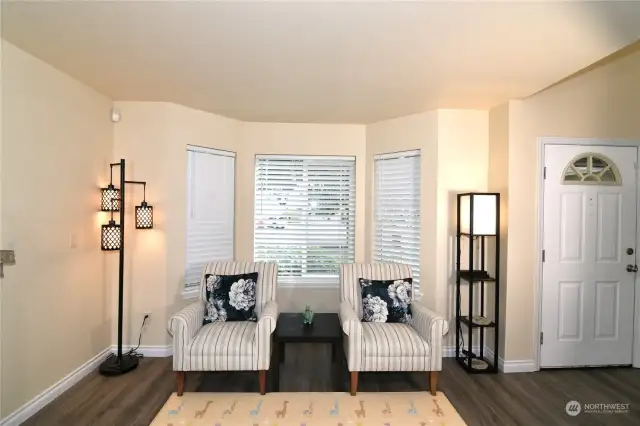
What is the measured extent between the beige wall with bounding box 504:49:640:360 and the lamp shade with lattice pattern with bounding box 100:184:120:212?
12.3ft

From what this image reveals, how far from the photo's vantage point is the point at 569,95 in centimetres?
328

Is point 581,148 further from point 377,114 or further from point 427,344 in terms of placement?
point 427,344

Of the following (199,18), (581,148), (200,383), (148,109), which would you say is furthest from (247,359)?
(581,148)

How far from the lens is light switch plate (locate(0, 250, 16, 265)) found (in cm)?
222

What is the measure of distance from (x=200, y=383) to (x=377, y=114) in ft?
10.3

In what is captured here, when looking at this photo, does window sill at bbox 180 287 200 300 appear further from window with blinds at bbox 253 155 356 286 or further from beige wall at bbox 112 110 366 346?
window with blinds at bbox 253 155 356 286

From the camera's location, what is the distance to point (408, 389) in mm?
2887

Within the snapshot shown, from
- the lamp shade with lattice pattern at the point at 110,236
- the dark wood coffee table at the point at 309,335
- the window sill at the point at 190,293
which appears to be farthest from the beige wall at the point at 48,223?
the dark wood coffee table at the point at 309,335

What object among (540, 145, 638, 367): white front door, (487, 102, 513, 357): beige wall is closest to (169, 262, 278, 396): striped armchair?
(487, 102, 513, 357): beige wall

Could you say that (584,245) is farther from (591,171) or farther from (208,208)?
(208,208)

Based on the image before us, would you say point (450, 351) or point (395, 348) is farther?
point (450, 351)

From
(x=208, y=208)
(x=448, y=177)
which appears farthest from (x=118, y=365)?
(x=448, y=177)

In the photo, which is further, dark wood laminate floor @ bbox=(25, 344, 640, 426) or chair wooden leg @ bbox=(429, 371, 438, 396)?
chair wooden leg @ bbox=(429, 371, 438, 396)

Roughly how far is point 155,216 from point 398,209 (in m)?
2.62
